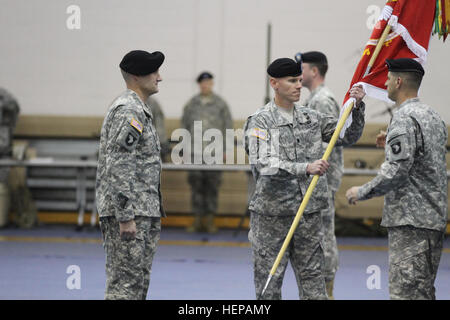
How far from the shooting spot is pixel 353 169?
32.6ft

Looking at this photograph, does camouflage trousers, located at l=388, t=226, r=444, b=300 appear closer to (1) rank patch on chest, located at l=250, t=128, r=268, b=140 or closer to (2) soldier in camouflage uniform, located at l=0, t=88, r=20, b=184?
(1) rank patch on chest, located at l=250, t=128, r=268, b=140

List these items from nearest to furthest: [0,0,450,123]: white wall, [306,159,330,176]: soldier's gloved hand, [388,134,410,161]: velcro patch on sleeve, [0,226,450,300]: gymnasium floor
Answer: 1. [388,134,410,161]: velcro patch on sleeve
2. [306,159,330,176]: soldier's gloved hand
3. [0,226,450,300]: gymnasium floor
4. [0,0,450,123]: white wall

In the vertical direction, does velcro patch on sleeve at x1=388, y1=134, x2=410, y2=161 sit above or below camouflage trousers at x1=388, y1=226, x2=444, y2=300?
above

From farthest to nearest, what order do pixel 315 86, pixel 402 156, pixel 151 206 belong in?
pixel 315 86, pixel 151 206, pixel 402 156

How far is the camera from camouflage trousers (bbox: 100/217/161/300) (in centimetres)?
438

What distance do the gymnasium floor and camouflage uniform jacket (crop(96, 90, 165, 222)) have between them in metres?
2.12

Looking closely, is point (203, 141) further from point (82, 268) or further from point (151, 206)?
point (151, 206)

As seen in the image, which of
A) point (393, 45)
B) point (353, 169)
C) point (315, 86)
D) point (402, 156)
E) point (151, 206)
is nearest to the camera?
point (402, 156)

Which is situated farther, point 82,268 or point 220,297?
point 82,268

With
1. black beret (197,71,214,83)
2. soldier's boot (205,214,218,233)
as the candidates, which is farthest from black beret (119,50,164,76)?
soldier's boot (205,214,218,233)

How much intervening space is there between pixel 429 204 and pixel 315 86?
228cm

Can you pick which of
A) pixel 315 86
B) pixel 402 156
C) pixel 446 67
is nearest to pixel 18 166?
pixel 315 86

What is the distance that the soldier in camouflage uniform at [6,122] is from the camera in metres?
10.2

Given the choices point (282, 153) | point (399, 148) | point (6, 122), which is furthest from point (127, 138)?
point (6, 122)
